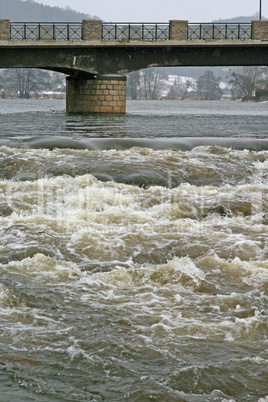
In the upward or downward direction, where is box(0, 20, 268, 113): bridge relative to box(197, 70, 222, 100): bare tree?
downward

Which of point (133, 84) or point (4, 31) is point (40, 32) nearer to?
point (4, 31)

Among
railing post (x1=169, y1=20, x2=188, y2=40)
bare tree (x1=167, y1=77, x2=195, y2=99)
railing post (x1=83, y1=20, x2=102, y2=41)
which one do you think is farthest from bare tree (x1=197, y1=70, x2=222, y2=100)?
railing post (x1=83, y1=20, x2=102, y2=41)

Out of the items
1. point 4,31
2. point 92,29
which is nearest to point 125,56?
point 92,29

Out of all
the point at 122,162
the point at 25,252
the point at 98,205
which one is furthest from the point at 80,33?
the point at 25,252

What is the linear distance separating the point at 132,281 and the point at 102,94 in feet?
105

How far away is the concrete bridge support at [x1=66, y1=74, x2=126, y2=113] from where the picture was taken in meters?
36.3

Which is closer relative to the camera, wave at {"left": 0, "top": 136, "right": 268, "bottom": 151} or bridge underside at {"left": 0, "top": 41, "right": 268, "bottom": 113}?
wave at {"left": 0, "top": 136, "right": 268, "bottom": 151}

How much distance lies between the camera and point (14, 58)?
34469 millimetres

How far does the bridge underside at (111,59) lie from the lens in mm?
34469

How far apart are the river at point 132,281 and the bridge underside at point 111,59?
24.3 meters

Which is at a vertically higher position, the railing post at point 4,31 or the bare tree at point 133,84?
the bare tree at point 133,84

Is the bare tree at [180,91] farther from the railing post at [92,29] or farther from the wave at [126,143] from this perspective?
the wave at [126,143]

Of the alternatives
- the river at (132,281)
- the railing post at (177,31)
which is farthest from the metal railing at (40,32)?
the river at (132,281)

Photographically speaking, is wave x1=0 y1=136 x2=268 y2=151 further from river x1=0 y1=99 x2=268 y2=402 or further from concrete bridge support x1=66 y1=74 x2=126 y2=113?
concrete bridge support x1=66 y1=74 x2=126 y2=113
